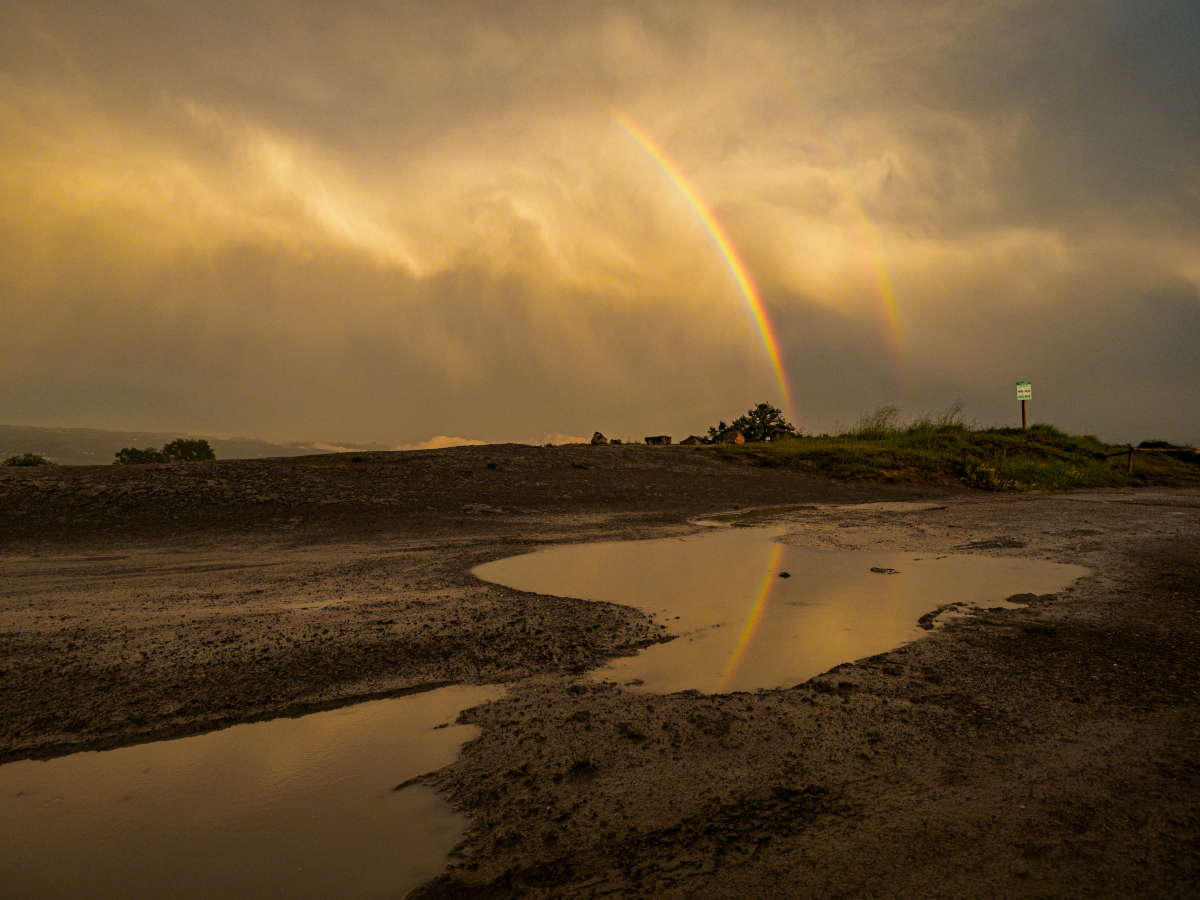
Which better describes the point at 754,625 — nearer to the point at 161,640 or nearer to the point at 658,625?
the point at 658,625

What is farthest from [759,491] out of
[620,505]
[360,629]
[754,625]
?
[360,629]

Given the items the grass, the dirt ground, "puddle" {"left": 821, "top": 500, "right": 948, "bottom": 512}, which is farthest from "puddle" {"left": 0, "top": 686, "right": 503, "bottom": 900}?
the grass

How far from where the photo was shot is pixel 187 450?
23.4m

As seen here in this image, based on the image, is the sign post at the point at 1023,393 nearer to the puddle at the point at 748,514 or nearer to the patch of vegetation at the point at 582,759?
the puddle at the point at 748,514

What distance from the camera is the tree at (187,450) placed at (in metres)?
22.5

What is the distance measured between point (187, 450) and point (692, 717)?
85.0ft

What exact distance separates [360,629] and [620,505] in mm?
8463

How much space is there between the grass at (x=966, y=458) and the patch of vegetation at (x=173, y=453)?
18590 millimetres

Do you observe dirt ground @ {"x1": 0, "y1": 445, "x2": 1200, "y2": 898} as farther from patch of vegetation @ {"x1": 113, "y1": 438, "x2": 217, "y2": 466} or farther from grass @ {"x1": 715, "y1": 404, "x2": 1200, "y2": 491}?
patch of vegetation @ {"x1": 113, "y1": 438, "x2": 217, "y2": 466}

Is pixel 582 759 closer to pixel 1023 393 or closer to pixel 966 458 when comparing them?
pixel 966 458

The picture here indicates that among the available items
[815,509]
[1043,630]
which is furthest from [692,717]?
[815,509]

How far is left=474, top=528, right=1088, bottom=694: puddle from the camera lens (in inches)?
132

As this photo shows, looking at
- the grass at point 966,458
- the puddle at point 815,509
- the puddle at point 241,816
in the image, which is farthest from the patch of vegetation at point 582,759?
the grass at point 966,458

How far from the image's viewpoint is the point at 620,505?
12.2 meters
